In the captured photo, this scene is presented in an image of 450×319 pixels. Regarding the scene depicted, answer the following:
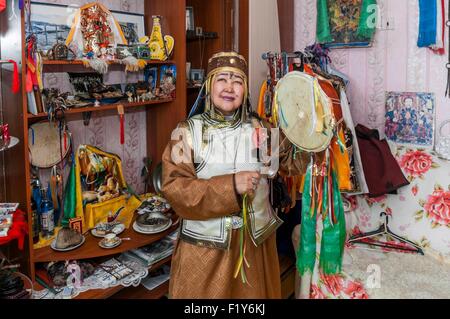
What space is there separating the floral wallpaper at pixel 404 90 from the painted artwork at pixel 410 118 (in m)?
0.04

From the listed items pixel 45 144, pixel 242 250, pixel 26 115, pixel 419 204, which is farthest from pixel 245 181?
pixel 419 204

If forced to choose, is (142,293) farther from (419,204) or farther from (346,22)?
(346,22)

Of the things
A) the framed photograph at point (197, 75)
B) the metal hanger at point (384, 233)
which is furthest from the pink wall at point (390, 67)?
the framed photograph at point (197, 75)

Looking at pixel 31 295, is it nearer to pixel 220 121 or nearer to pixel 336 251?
pixel 220 121

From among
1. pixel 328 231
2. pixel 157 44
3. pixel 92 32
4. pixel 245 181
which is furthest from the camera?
pixel 157 44

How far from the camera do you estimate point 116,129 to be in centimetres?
215

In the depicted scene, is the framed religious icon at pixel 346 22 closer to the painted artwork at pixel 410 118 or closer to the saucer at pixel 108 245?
the painted artwork at pixel 410 118

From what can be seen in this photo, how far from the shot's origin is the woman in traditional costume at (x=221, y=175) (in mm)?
1453

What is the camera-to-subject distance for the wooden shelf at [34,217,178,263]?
5.24ft

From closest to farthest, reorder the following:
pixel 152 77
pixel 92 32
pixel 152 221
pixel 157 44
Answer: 1. pixel 92 32
2. pixel 152 221
3. pixel 157 44
4. pixel 152 77

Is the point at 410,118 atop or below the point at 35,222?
atop

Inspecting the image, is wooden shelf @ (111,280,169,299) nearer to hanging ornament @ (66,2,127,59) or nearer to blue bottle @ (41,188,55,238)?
blue bottle @ (41,188,55,238)

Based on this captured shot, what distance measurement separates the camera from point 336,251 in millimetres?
1433

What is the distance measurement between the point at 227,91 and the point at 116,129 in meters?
0.91
